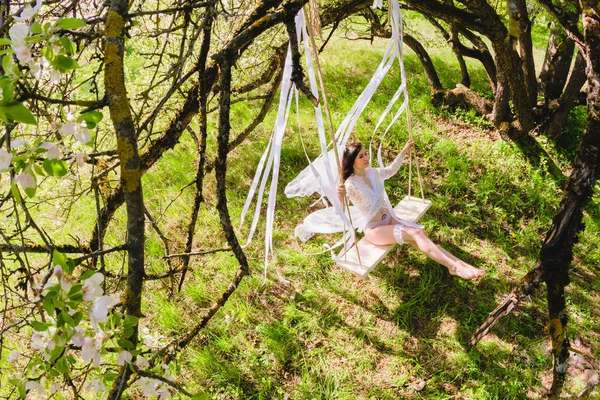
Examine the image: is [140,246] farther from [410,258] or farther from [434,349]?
[410,258]

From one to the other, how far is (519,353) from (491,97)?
140 inches

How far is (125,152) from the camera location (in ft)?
4.10

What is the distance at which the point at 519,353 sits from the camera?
3359 millimetres

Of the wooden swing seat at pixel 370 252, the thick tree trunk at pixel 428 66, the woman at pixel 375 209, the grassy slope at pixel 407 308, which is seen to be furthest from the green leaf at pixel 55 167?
the thick tree trunk at pixel 428 66

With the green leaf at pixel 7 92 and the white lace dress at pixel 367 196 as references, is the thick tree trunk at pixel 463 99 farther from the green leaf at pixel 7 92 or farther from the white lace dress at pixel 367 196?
the green leaf at pixel 7 92

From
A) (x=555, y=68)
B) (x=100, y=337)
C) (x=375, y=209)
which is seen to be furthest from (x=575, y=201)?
(x=555, y=68)

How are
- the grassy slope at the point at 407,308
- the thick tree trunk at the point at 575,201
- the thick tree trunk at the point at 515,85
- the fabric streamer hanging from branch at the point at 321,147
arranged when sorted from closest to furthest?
1. the fabric streamer hanging from branch at the point at 321,147
2. the thick tree trunk at the point at 575,201
3. the grassy slope at the point at 407,308
4. the thick tree trunk at the point at 515,85

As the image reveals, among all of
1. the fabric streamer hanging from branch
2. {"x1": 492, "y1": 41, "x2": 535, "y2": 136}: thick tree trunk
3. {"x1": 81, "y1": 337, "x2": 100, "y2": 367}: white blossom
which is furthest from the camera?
{"x1": 492, "y1": 41, "x2": 535, "y2": 136}: thick tree trunk

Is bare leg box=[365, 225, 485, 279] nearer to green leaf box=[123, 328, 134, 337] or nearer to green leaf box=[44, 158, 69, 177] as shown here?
green leaf box=[123, 328, 134, 337]

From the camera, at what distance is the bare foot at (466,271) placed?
3.39 m

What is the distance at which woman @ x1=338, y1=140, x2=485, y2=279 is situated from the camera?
359cm

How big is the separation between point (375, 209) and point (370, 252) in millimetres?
571

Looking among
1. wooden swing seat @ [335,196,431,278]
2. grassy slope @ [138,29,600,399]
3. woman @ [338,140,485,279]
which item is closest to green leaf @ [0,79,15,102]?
wooden swing seat @ [335,196,431,278]

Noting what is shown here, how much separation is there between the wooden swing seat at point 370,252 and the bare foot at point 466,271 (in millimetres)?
481
